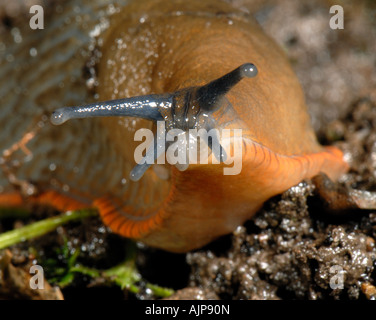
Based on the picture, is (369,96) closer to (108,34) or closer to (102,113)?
(108,34)

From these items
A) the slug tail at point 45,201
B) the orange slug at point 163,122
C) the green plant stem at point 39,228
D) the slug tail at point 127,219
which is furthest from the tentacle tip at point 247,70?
the slug tail at point 45,201

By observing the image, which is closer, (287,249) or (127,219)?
(287,249)

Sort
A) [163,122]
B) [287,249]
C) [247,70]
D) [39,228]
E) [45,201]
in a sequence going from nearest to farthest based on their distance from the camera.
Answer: [247,70], [163,122], [287,249], [39,228], [45,201]

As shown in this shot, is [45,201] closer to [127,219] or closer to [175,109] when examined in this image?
[127,219]

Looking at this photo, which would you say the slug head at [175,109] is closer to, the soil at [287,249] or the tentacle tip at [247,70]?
the tentacle tip at [247,70]

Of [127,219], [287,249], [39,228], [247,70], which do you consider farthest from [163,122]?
Answer: [39,228]

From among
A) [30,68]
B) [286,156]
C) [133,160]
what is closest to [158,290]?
[133,160]
